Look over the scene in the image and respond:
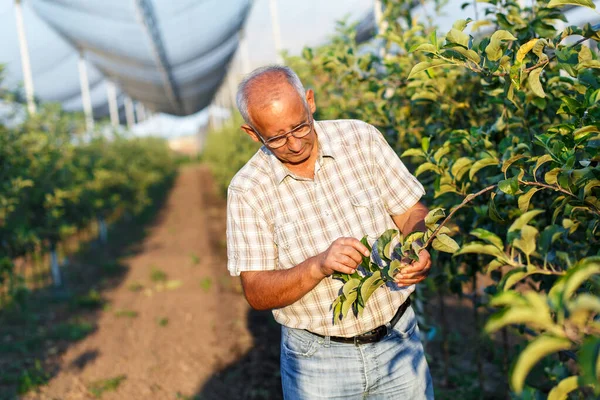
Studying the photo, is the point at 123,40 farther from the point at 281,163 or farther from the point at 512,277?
the point at 512,277

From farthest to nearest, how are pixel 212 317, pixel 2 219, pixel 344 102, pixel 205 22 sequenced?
pixel 205 22
pixel 212 317
pixel 2 219
pixel 344 102

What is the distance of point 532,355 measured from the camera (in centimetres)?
74

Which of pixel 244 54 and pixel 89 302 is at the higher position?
pixel 244 54

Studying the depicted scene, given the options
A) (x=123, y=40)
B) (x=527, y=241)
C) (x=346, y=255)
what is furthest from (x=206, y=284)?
(x=123, y=40)

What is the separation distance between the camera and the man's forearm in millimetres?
1684

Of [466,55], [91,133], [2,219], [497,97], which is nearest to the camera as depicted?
[466,55]

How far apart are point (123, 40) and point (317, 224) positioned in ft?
38.1

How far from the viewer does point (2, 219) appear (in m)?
4.85

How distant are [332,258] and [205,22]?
1173cm

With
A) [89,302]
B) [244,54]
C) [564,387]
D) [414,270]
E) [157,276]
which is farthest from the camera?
[244,54]

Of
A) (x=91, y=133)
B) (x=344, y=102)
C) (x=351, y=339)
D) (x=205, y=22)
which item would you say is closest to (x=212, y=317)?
(x=344, y=102)

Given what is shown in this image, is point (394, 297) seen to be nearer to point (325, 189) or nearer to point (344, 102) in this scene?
point (325, 189)

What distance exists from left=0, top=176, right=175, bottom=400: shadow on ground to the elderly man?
11.0ft

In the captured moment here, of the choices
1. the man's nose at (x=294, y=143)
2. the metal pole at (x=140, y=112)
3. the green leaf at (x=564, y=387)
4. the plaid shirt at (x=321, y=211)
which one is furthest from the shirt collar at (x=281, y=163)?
the metal pole at (x=140, y=112)
